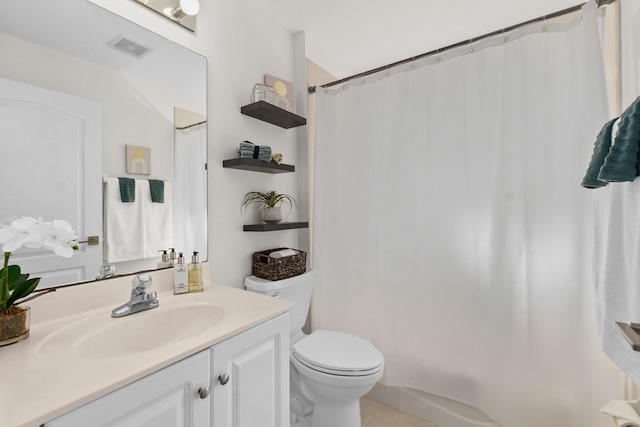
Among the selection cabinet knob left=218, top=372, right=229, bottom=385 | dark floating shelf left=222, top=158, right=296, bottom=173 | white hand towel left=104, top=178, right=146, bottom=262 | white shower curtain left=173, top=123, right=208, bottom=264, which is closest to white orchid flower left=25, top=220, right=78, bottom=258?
white hand towel left=104, top=178, right=146, bottom=262

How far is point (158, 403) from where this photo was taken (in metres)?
0.71

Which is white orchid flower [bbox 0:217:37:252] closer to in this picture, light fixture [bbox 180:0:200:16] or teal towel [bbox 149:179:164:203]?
teal towel [bbox 149:179:164:203]

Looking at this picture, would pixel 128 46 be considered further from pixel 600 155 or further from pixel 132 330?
pixel 600 155

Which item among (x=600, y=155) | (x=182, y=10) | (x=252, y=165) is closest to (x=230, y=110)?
(x=252, y=165)

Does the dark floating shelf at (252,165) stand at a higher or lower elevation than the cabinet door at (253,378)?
higher

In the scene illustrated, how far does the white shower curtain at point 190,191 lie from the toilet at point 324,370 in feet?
1.25

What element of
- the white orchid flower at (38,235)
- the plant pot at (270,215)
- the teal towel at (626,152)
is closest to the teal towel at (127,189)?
the white orchid flower at (38,235)

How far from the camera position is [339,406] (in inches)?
54.2

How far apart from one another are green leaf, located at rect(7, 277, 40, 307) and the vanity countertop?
0.13 meters

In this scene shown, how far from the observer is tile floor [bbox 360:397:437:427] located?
5.45 ft

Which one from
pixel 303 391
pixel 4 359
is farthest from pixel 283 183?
pixel 4 359

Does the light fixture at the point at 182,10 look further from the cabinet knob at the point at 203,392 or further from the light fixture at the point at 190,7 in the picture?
the cabinet knob at the point at 203,392

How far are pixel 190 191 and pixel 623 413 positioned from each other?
1994mm

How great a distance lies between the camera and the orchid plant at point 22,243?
30.5 inches
